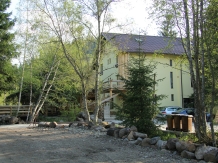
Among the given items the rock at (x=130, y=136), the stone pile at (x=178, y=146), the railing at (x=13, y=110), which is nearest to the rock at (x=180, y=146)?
the stone pile at (x=178, y=146)

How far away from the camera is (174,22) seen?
940cm

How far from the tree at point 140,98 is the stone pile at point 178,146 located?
0.71 meters

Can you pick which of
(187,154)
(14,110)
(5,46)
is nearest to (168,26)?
(187,154)

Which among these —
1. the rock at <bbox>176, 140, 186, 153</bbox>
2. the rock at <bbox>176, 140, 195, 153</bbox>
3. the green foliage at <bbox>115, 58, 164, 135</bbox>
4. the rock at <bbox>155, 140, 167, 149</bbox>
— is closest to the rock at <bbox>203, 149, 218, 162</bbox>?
the rock at <bbox>176, 140, 195, 153</bbox>

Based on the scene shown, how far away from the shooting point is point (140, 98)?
33.4 ft

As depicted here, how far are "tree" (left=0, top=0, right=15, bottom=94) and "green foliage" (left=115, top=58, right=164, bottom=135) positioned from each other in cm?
1112

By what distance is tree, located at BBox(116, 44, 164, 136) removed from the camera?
10117 millimetres

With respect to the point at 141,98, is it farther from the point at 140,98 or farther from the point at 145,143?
the point at 145,143

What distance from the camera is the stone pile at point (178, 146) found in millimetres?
6189

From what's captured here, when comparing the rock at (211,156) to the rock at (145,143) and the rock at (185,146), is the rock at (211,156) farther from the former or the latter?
the rock at (145,143)

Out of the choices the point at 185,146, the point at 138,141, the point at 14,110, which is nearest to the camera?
the point at 185,146

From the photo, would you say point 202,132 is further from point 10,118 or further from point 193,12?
point 10,118

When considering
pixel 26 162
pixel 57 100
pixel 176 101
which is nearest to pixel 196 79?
pixel 26 162

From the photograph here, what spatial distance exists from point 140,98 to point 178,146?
3466 mm
